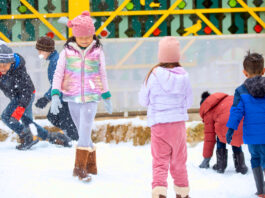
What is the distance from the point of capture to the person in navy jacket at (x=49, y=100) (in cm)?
545

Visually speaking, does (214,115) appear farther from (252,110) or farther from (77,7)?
(77,7)

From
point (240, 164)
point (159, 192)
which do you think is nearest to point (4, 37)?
point (240, 164)

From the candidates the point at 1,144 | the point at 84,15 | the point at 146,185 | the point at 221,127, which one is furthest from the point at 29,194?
the point at 1,144

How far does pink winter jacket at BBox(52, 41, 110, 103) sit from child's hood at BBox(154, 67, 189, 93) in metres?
0.87

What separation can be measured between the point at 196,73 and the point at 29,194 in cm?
425

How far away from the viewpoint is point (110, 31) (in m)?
7.33

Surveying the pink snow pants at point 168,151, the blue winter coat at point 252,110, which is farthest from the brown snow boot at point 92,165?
the blue winter coat at point 252,110

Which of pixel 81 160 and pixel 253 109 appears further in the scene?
pixel 81 160

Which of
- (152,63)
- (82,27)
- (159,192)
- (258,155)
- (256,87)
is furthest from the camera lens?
(152,63)

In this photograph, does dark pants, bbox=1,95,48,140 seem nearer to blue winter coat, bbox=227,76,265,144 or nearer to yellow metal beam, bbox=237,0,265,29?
blue winter coat, bbox=227,76,265,144

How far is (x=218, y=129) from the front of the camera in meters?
4.62

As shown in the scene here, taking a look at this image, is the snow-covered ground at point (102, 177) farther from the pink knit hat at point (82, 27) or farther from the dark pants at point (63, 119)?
the pink knit hat at point (82, 27)

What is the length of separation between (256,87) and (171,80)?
2.30ft

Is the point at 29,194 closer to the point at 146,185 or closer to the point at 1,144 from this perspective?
the point at 146,185
